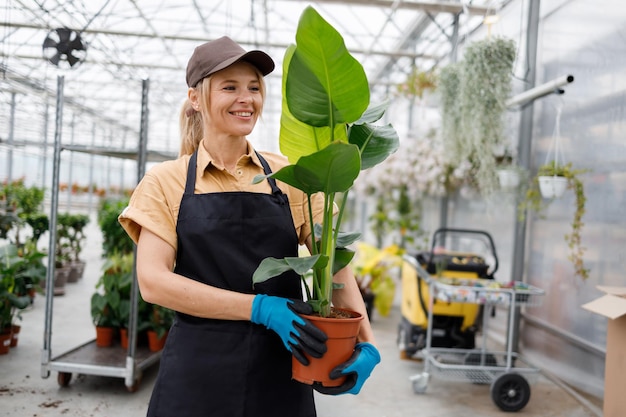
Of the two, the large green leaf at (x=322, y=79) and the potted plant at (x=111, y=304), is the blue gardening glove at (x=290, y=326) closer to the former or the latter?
the large green leaf at (x=322, y=79)

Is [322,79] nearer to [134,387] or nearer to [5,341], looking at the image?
[134,387]

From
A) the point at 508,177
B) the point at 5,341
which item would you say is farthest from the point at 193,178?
the point at 5,341

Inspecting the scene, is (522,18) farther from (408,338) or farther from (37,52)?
(37,52)

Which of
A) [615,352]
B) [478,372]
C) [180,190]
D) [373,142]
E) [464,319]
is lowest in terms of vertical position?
[478,372]

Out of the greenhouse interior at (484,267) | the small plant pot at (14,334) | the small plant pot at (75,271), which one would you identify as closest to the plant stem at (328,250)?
the greenhouse interior at (484,267)

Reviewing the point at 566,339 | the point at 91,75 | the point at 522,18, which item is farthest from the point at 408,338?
the point at 91,75

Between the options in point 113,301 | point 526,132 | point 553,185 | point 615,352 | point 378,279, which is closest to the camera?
point 615,352

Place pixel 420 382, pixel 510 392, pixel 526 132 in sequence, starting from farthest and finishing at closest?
pixel 526 132, pixel 420 382, pixel 510 392

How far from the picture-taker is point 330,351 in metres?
1.21

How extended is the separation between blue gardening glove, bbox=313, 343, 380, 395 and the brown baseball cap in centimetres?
71

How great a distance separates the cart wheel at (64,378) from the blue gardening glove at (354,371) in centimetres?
270

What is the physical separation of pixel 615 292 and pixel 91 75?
14372 mm

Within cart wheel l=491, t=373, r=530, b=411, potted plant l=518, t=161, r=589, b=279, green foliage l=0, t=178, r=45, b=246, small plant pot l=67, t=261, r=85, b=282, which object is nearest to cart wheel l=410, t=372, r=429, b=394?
cart wheel l=491, t=373, r=530, b=411

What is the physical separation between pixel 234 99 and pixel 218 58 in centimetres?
10
